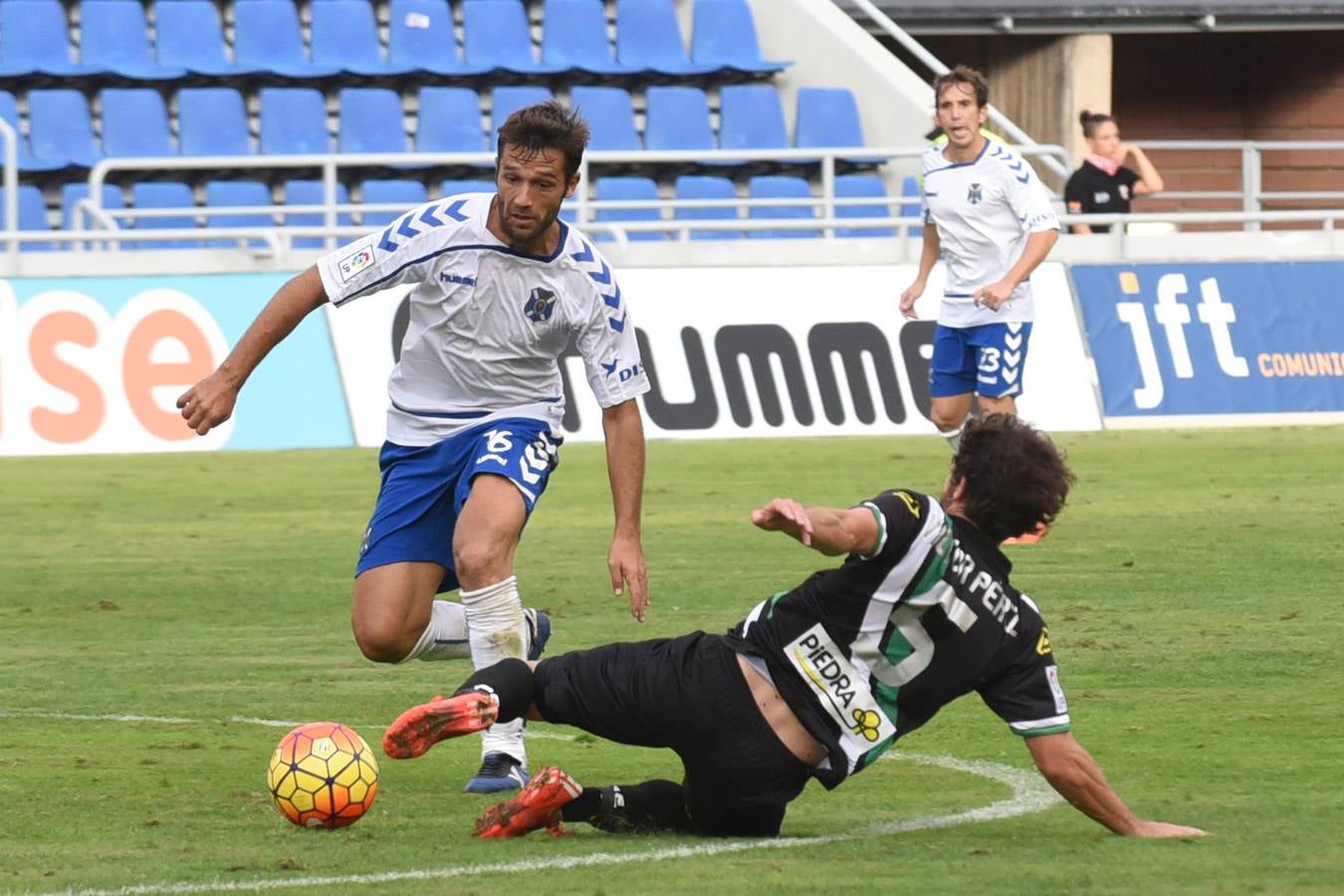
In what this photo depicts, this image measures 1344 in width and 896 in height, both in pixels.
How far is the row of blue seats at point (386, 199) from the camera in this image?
22312 mm

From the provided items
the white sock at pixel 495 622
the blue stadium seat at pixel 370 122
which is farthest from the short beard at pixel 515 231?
the blue stadium seat at pixel 370 122

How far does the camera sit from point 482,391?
7004 millimetres

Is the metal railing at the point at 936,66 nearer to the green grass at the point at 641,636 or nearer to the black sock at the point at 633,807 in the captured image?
the green grass at the point at 641,636

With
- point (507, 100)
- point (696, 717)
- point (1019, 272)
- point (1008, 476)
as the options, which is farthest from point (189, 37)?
point (1008, 476)

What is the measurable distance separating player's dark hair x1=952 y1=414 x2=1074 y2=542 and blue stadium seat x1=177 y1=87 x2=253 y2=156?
18.9m

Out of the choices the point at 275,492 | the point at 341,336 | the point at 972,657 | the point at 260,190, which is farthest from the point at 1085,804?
the point at 260,190

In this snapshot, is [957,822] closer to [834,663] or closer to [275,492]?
[834,663]

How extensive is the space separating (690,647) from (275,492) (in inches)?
396

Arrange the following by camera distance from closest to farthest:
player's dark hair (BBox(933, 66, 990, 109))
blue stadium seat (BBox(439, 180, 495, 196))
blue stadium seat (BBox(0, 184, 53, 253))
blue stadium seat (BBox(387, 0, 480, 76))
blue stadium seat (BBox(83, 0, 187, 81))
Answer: player's dark hair (BBox(933, 66, 990, 109)) < blue stadium seat (BBox(0, 184, 53, 253)) < blue stadium seat (BBox(439, 180, 495, 196)) < blue stadium seat (BBox(83, 0, 187, 81)) < blue stadium seat (BBox(387, 0, 480, 76))

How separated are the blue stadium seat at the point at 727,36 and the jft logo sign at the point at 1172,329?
7.03 meters

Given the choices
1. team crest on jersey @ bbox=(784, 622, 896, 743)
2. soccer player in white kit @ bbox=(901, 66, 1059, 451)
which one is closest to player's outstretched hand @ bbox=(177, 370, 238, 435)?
team crest on jersey @ bbox=(784, 622, 896, 743)

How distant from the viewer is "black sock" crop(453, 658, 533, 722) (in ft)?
18.6

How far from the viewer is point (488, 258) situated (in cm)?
677

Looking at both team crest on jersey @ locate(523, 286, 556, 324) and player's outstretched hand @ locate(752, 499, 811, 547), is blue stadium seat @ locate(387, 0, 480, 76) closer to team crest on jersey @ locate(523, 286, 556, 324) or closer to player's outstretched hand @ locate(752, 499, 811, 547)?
team crest on jersey @ locate(523, 286, 556, 324)
